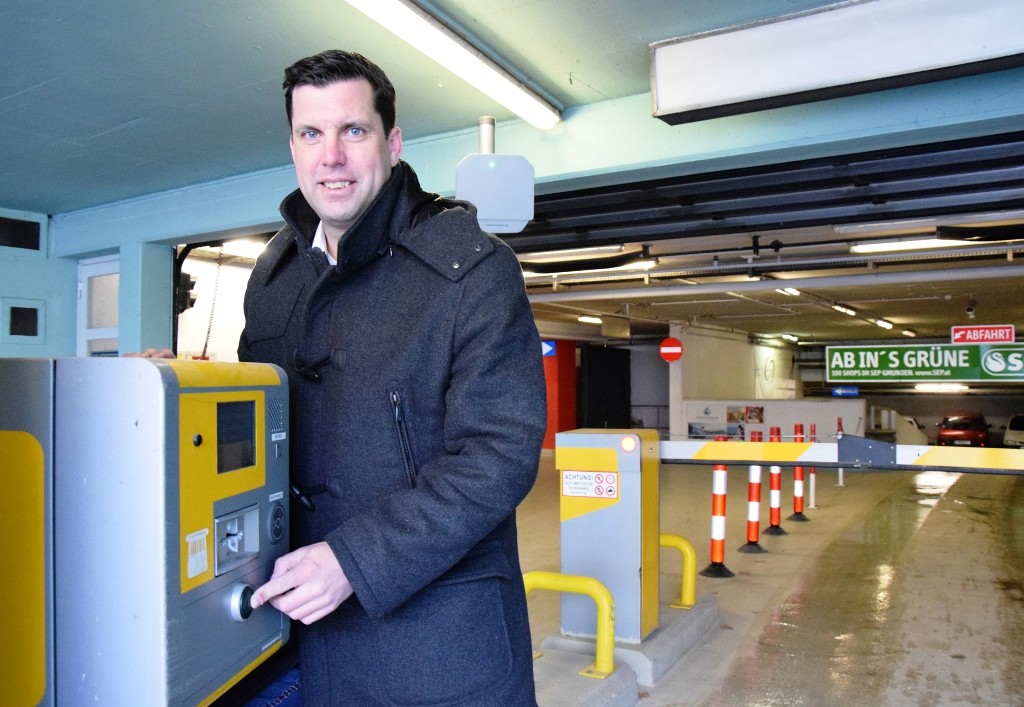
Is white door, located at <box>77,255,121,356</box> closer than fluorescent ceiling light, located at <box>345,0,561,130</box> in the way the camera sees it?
No

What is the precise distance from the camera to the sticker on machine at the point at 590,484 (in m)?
3.89

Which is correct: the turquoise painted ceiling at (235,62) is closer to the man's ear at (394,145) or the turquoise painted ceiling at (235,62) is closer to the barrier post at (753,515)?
the man's ear at (394,145)

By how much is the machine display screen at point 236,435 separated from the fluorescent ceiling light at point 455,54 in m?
1.87

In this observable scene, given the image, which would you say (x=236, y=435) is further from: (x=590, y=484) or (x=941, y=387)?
(x=941, y=387)

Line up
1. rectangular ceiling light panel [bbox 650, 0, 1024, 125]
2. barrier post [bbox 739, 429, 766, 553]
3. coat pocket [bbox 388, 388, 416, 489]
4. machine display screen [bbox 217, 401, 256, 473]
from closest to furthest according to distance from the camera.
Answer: machine display screen [bbox 217, 401, 256, 473]
coat pocket [bbox 388, 388, 416, 489]
rectangular ceiling light panel [bbox 650, 0, 1024, 125]
barrier post [bbox 739, 429, 766, 553]

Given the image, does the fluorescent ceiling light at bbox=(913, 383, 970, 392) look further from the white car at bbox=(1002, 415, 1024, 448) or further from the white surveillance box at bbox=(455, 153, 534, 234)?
the white surveillance box at bbox=(455, 153, 534, 234)

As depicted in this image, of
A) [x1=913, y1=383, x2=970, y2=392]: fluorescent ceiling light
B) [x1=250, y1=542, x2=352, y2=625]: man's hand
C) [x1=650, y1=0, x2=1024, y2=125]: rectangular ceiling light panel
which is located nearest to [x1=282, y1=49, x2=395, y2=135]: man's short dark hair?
[x1=250, y1=542, x2=352, y2=625]: man's hand

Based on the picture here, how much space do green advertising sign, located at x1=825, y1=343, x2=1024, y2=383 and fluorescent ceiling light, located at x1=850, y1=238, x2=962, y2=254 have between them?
1.70 m

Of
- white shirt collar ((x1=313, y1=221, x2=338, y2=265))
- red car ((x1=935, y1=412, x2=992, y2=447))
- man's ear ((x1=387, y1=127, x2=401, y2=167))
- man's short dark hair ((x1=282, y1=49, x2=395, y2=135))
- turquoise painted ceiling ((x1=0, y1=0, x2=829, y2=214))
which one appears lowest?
red car ((x1=935, y1=412, x2=992, y2=447))

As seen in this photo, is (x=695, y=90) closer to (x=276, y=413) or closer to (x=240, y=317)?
(x=276, y=413)

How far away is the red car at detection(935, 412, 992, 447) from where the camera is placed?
19859 millimetres

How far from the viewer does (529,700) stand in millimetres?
1344

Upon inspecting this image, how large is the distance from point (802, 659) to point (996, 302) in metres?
10.1

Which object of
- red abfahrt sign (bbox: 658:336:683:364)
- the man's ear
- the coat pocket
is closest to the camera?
the coat pocket
